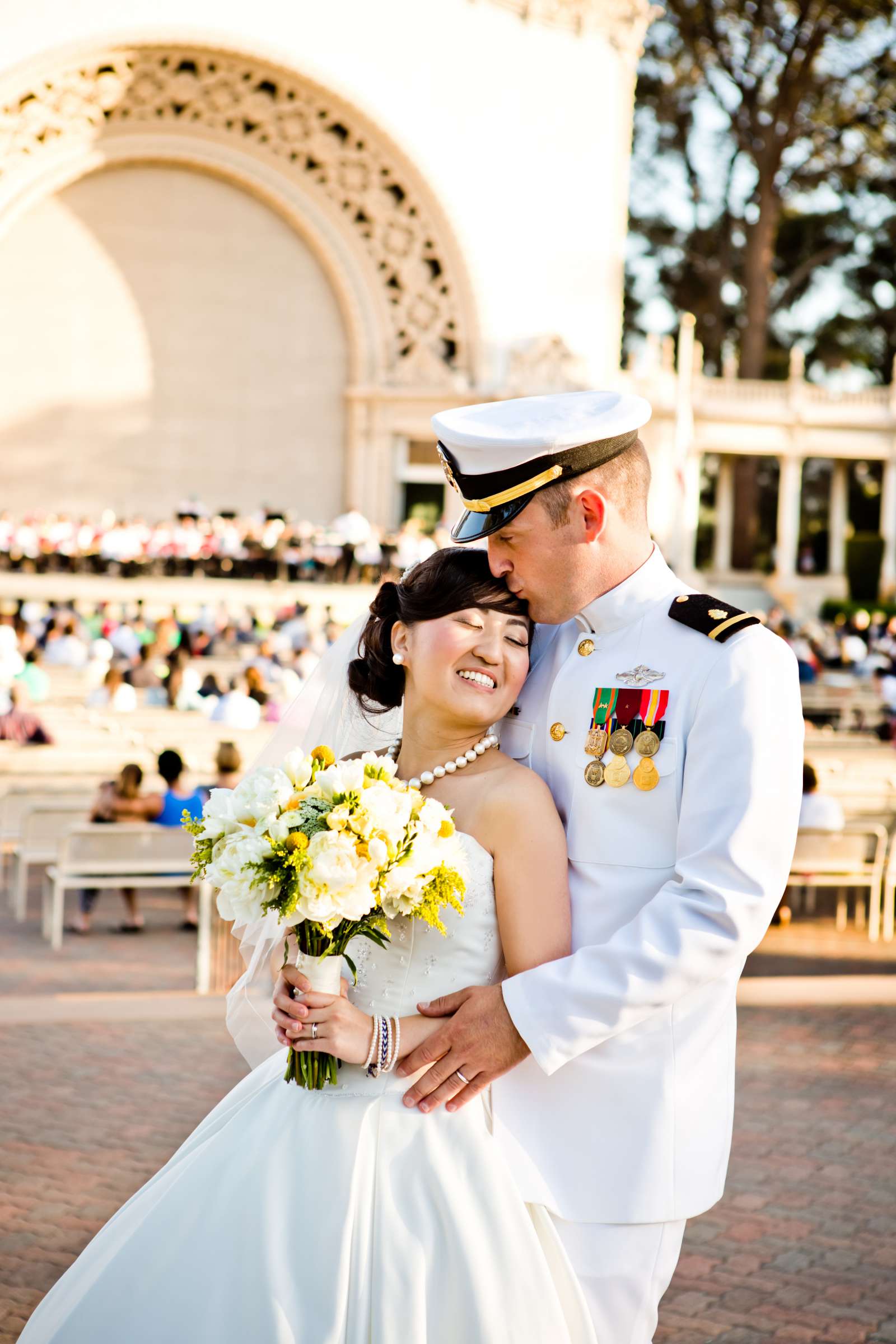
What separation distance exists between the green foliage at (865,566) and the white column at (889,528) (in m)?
0.26

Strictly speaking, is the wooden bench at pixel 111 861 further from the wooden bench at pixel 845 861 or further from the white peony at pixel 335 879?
the white peony at pixel 335 879

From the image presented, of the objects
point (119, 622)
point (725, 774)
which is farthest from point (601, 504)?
point (119, 622)

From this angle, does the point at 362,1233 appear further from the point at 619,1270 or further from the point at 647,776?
the point at 647,776

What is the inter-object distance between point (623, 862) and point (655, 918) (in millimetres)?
208

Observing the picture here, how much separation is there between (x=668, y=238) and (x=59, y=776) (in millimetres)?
31543

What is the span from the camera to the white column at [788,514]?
1227 inches

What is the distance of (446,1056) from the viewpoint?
234cm

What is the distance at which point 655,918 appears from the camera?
2191 mm

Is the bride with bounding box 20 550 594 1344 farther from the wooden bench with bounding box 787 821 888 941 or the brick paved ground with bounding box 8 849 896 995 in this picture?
the wooden bench with bounding box 787 821 888 941

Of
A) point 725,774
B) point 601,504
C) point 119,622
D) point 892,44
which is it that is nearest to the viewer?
point 725,774

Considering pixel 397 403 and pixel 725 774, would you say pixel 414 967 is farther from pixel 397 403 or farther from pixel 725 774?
pixel 397 403

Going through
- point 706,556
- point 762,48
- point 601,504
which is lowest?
point 706,556

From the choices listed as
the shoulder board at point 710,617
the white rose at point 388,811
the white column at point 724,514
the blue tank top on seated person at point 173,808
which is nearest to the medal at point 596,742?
the shoulder board at point 710,617

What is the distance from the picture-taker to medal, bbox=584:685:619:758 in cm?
246
